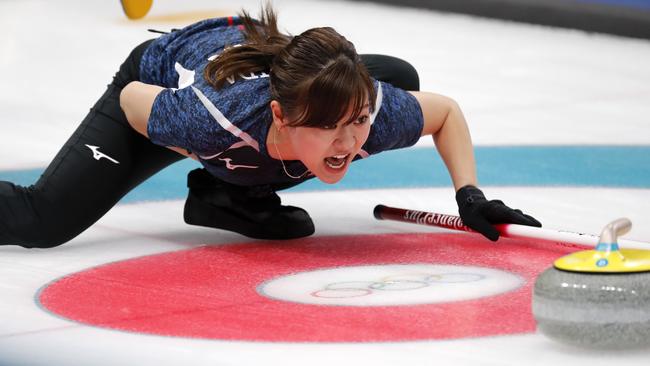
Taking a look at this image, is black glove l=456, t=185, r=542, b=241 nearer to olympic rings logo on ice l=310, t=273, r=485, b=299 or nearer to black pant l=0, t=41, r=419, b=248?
olympic rings logo on ice l=310, t=273, r=485, b=299

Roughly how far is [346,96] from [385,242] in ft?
2.51

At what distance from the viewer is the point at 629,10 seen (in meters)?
7.59

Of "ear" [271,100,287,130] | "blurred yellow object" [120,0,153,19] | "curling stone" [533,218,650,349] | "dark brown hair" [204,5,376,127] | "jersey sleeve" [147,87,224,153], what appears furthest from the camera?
"blurred yellow object" [120,0,153,19]

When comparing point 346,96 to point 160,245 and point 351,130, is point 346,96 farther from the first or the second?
point 160,245

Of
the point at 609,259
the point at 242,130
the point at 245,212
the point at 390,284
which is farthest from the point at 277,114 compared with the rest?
the point at 609,259

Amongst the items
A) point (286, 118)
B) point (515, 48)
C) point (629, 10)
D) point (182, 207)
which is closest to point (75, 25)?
point (515, 48)

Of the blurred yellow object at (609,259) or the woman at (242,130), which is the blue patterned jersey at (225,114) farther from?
the blurred yellow object at (609,259)

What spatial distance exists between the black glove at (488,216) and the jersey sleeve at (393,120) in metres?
0.24

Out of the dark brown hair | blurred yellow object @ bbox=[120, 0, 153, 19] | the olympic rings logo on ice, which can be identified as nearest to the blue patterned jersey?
the dark brown hair

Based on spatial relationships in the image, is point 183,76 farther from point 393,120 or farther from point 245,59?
point 393,120

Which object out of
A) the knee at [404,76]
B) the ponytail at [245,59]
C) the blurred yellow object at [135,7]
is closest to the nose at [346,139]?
the ponytail at [245,59]

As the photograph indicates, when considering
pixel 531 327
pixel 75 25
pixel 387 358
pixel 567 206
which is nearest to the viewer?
pixel 387 358

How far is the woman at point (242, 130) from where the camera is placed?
323 cm

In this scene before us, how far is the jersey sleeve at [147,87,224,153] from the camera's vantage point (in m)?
3.39
